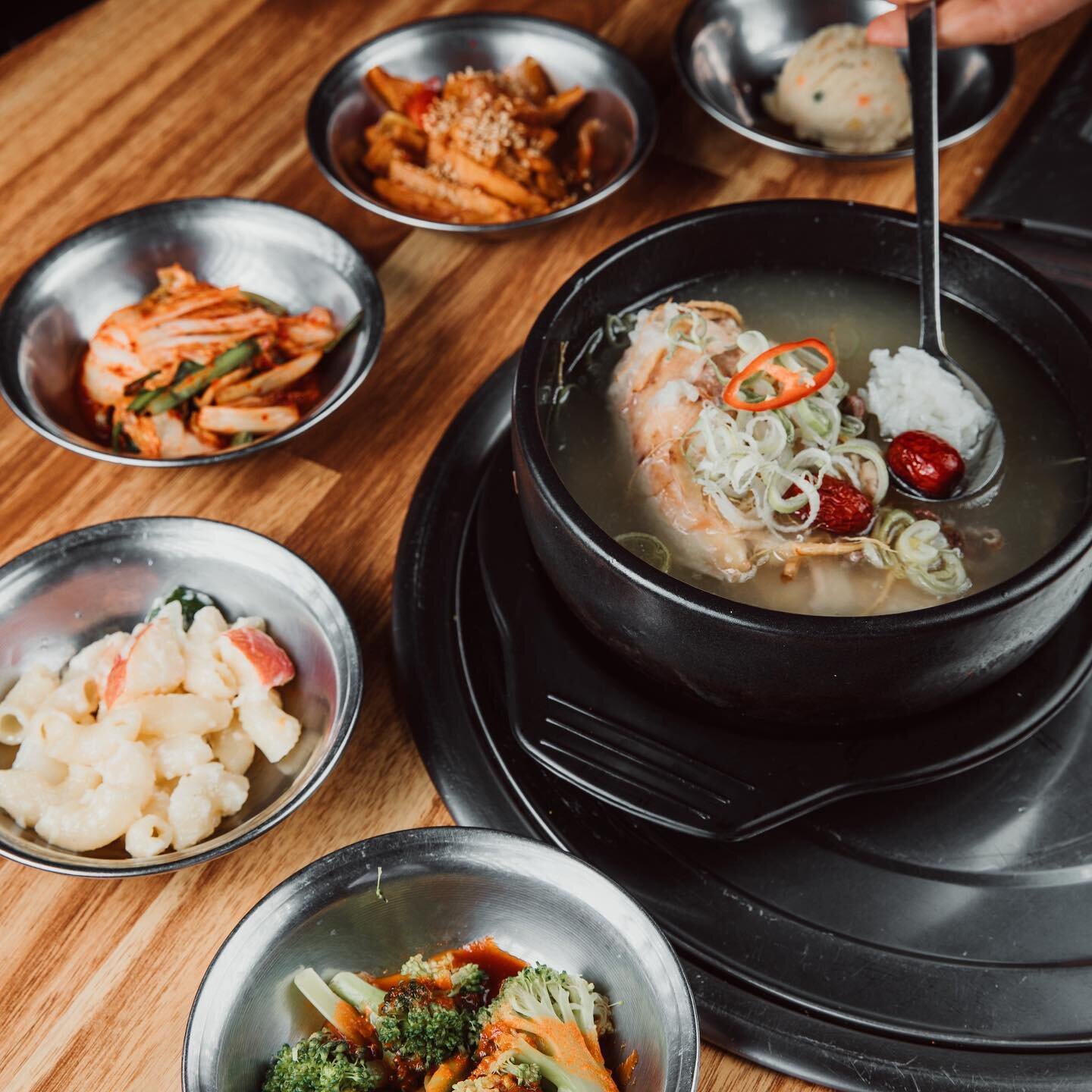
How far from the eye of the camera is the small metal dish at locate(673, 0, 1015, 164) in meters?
2.14

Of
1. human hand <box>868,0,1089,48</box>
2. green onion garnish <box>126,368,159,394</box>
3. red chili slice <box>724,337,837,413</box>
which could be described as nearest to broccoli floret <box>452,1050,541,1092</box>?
red chili slice <box>724,337,837,413</box>

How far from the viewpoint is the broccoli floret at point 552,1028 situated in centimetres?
105

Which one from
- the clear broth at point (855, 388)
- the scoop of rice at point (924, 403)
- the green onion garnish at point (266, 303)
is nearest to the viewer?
the clear broth at point (855, 388)

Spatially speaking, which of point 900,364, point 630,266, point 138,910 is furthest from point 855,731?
point 138,910

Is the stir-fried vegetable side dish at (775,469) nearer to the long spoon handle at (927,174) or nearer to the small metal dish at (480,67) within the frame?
the long spoon handle at (927,174)

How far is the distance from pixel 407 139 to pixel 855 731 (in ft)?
4.68

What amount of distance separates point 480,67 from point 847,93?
741 millimetres

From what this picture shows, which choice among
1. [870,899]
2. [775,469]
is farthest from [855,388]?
[870,899]

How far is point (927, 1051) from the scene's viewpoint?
3.85 feet

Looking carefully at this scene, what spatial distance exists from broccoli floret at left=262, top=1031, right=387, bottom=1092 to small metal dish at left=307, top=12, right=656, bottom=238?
1.38m

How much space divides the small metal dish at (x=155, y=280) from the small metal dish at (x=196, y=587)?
0.25m

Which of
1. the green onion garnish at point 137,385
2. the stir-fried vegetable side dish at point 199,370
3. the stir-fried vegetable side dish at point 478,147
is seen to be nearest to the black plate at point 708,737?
the stir-fried vegetable side dish at point 199,370

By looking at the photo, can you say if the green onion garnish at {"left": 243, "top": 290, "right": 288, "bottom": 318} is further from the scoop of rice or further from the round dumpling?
the round dumpling

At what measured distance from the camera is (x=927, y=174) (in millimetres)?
1558
